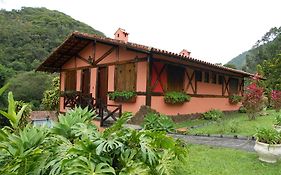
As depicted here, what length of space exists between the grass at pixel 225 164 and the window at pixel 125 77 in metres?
5.84

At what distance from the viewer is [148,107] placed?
11211 millimetres

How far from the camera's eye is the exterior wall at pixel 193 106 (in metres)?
11.7

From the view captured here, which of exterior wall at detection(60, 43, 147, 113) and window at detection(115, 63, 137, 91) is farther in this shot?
window at detection(115, 63, 137, 91)

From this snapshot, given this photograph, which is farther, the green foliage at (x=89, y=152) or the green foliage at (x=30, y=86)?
the green foliage at (x=30, y=86)

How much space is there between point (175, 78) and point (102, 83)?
3.95 metres

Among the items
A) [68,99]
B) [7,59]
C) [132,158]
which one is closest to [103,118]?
[68,99]

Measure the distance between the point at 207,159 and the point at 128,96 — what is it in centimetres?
640

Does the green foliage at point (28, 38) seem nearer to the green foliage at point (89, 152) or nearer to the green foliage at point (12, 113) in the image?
the green foliage at point (12, 113)

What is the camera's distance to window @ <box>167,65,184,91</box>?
12.3m

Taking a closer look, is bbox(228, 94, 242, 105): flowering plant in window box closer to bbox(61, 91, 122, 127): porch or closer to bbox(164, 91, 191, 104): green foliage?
bbox(164, 91, 191, 104): green foliage

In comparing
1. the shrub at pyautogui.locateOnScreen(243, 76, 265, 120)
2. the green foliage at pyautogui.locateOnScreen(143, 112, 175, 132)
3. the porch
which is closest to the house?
the porch

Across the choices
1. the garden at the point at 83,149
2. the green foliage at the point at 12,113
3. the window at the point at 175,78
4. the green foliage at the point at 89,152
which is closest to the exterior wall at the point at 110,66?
the window at the point at 175,78

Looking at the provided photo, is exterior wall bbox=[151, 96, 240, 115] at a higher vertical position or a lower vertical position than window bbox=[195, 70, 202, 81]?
lower

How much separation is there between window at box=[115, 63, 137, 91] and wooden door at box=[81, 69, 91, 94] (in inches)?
110
